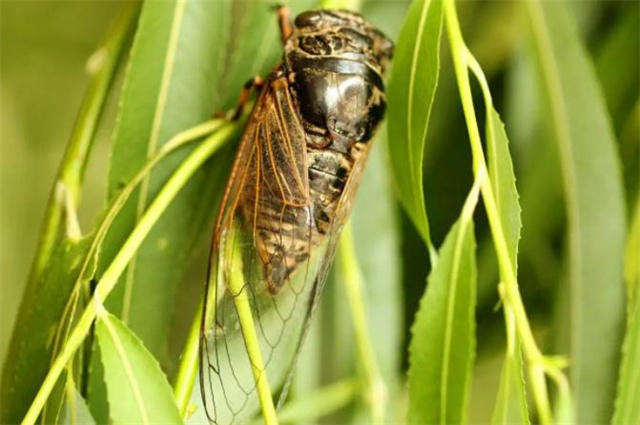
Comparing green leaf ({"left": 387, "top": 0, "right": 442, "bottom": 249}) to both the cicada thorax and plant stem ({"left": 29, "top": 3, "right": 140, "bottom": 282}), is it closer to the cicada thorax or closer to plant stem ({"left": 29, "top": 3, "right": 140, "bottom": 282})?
the cicada thorax

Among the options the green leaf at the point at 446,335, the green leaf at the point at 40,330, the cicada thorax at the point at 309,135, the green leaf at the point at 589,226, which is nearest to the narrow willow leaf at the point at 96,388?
the green leaf at the point at 40,330

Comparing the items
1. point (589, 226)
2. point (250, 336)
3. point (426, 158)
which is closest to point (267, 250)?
point (250, 336)

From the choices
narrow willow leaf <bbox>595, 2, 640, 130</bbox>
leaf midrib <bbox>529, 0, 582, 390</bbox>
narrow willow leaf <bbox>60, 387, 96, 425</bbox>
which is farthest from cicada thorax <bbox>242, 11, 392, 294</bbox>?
narrow willow leaf <bbox>595, 2, 640, 130</bbox>

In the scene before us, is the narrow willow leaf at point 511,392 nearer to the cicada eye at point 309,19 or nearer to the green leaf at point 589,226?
the green leaf at point 589,226

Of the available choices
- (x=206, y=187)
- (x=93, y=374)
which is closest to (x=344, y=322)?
(x=206, y=187)

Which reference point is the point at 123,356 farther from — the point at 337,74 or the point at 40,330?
the point at 337,74

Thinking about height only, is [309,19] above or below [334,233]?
above
